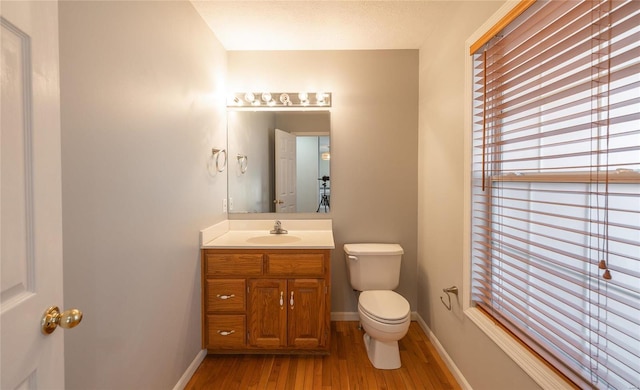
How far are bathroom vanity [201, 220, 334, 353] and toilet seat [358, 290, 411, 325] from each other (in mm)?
289

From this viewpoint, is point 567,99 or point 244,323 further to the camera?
point 244,323

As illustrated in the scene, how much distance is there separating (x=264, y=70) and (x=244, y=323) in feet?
6.84

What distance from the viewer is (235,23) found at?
7.13ft

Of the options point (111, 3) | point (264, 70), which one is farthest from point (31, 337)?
point (264, 70)

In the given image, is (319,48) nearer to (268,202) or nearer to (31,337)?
(268,202)

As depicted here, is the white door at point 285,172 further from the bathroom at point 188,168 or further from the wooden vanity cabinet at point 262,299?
the wooden vanity cabinet at point 262,299

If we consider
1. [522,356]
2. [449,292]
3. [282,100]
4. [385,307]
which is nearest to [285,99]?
[282,100]

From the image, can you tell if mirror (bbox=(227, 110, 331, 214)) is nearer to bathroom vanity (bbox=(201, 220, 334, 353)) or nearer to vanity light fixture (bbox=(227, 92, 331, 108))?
vanity light fixture (bbox=(227, 92, 331, 108))

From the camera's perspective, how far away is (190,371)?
1924 mm

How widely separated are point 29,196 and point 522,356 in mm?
1754

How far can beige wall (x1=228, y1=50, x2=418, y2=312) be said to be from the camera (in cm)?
262

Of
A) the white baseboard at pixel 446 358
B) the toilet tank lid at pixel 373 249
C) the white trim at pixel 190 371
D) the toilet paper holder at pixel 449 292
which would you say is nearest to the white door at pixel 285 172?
the toilet tank lid at pixel 373 249

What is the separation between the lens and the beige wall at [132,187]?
1038mm

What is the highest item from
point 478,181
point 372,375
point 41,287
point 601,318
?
point 478,181
